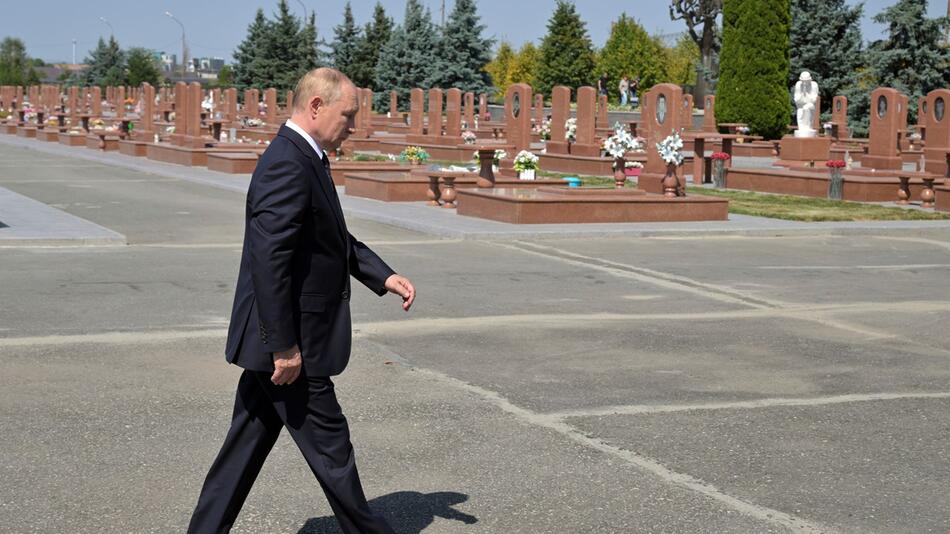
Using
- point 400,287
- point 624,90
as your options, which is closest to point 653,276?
point 400,287

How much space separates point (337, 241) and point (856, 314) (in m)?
7.73

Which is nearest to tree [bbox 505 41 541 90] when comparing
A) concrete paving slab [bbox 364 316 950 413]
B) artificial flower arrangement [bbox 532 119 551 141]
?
artificial flower arrangement [bbox 532 119 551 141]

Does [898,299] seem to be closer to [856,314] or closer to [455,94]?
[856,314]

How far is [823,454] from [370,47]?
257 feet

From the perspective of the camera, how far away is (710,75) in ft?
203

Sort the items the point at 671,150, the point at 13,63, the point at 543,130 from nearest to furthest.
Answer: the point at 671,150
the point at 543,130
the point at 13,63

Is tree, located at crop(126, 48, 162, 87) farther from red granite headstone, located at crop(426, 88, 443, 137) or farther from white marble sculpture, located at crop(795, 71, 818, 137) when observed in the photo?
white marble sculpture, located at crop(795, 71, 818, 137)

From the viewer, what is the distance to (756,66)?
46594mm

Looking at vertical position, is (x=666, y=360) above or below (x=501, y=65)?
below

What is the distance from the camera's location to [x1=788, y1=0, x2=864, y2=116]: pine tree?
55469 millimetres

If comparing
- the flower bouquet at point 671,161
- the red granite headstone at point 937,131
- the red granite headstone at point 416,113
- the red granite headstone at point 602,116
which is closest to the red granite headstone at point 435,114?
the red granite headstone at point 416,113

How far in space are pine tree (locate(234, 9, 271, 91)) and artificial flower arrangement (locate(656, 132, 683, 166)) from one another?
6365 centimetres

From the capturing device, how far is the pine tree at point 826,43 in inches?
2184

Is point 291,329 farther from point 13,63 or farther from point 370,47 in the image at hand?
point 13,63
